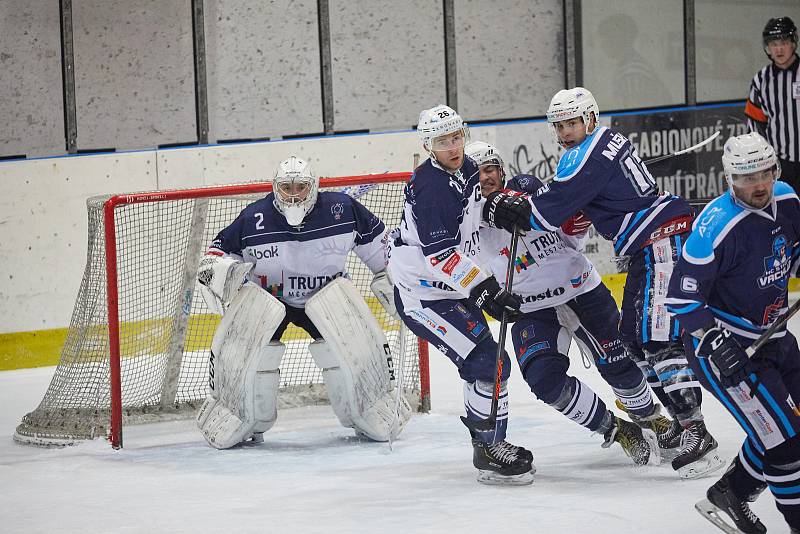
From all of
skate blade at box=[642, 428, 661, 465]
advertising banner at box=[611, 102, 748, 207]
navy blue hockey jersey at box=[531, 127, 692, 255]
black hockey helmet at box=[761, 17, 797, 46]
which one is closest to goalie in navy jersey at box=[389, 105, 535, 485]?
navy blue hockey jersey at box=[531, 127, 692, 255]

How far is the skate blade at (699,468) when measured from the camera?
3.88 m

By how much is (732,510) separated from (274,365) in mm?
2169

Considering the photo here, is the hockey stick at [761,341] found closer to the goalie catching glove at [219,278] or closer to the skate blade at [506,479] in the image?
the skate blade at [506,479]

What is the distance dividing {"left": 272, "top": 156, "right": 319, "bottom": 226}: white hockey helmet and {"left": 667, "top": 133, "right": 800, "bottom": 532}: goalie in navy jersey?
6.63 ft

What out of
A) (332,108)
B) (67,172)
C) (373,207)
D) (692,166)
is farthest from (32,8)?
(692,166)

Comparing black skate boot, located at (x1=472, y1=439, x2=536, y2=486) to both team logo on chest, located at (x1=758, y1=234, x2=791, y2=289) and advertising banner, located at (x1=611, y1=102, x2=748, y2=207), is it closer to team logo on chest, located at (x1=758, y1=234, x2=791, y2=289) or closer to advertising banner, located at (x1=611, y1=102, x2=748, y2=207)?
team logo on chest, located at (x1=758, y1=234, x2=791, y2=289)

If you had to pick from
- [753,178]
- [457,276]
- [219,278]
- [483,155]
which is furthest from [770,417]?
[219,278]

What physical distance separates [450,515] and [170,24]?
4.97m

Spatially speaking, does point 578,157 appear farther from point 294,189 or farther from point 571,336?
point 294,189

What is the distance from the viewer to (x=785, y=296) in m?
3.19

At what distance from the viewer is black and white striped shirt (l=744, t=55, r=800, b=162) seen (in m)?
6.47

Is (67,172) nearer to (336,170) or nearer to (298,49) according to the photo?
(336,170)

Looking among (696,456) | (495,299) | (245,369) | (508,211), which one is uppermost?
(508,211)

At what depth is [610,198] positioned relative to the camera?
403 cm
